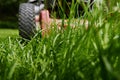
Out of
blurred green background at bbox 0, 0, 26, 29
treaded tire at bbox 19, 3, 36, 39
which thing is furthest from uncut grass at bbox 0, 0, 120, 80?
blurred green background at bbox 0, 0, 26, 29

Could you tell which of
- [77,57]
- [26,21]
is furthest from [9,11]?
[77,57]

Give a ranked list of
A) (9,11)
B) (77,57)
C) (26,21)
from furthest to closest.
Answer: (9,11) → (26,21) → (77,57)

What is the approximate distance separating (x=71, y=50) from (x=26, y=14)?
238 cm

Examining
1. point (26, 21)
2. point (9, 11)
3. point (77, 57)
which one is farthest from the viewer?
point (9, 11)

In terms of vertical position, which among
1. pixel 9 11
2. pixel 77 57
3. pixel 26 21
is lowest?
pixel 9 11

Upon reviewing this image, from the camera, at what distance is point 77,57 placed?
1815mm

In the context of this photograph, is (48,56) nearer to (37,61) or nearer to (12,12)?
(37,61)

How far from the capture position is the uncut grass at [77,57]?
150 cm

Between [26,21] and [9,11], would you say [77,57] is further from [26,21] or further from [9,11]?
[9,11]

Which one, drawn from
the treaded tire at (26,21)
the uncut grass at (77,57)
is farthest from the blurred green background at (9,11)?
the uncut grass at (77,57)

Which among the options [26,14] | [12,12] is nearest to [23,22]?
[26,14]

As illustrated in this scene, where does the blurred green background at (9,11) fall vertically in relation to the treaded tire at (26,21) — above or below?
below

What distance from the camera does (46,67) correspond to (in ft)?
6.25

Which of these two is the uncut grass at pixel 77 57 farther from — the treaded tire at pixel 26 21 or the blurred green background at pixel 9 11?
the blurred green background at pixel 9 11
